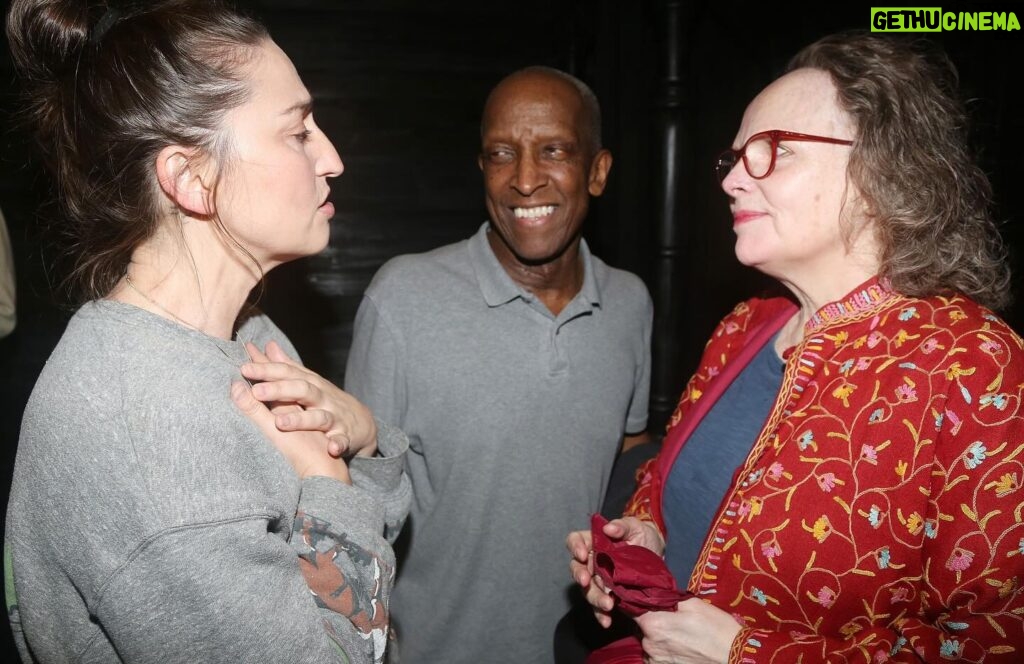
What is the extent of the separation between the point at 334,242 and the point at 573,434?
1.48 metres

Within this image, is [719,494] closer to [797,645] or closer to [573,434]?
[797,645]

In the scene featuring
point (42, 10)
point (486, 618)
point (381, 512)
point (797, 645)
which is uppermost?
point (42, 10)

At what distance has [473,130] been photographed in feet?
9.90

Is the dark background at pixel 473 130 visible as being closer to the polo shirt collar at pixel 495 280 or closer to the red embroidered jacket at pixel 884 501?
the polo shirt collar at pixel 495 280

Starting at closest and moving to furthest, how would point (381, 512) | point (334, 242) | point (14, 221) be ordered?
point (381, 512), point (14, 221), point (334, 242)

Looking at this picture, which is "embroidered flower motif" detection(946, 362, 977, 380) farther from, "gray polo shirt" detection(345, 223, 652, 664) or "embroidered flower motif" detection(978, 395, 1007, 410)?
"gray polo shirt" detection(345, 223, 652, 664)

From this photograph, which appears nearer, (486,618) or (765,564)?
(765,564)

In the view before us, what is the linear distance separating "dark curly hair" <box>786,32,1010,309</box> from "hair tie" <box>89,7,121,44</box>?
4.54ft

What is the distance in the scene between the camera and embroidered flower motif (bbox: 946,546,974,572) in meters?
1.19

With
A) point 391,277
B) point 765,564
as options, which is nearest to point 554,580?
point 765,564

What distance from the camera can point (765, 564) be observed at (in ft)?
4.49

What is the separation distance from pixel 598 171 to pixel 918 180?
103 centimetres

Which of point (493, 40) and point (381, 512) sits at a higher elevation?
point (493, 40)

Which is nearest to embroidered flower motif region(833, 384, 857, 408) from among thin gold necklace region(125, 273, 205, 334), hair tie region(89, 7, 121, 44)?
thin gold necklace region(125, 273, 205, 334)
